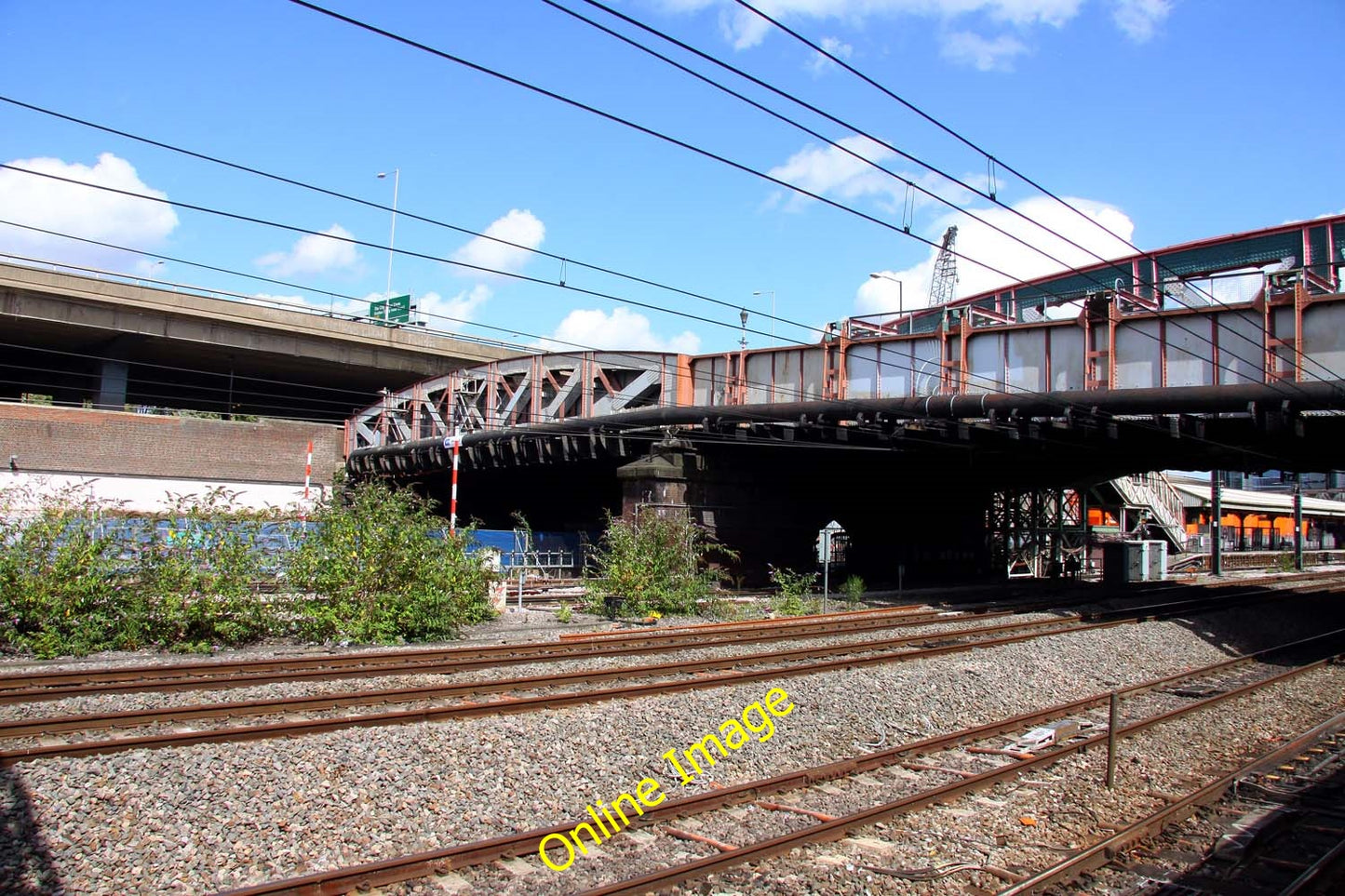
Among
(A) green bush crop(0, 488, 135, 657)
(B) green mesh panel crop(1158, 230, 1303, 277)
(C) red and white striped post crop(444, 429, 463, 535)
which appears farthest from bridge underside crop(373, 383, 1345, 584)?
(A) green bush crop(0, 488, 135, 657)

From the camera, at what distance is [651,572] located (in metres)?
22.2

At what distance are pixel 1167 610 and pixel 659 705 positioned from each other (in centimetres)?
1939

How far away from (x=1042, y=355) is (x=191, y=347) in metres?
42.0

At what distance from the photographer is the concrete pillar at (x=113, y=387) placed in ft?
149

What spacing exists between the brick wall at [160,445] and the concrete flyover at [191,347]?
205 cm

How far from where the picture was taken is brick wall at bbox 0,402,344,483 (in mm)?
37219

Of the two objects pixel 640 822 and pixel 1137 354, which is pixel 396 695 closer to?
pixel 640 822

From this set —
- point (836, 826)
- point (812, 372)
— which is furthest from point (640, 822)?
point (812, 372)

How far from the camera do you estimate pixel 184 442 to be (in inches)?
1613

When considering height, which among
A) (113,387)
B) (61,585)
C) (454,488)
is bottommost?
(61,585)

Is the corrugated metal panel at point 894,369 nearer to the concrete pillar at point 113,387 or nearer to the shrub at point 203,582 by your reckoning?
the shrub at point 203,582

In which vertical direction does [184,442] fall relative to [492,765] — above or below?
above

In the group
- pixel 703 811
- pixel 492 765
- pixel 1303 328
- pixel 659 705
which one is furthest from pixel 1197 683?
pixel 492 765

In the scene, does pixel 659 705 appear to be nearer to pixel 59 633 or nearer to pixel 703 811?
pixel 703 811
